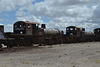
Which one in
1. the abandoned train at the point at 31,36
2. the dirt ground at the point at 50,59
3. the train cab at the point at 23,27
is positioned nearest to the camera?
the dirt ground at the point at 50,59

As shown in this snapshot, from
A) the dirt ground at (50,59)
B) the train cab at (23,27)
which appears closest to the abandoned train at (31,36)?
the train cab at (23,27)

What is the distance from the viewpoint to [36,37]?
86.2 ft

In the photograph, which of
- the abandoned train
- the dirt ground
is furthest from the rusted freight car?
the dirt ground

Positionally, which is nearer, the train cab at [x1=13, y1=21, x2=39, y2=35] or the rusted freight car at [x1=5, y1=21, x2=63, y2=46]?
the rusted freight car at [x1=5, y1=21, x2=63, y2=46]

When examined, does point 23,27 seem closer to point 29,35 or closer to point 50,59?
point 29,35

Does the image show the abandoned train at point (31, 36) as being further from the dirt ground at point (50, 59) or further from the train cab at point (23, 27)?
the dirt ground at point (50, 59)

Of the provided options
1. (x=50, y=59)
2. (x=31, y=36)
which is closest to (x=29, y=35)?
(x=31, y=36)

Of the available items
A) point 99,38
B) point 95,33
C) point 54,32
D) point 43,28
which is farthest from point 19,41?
point 95,33

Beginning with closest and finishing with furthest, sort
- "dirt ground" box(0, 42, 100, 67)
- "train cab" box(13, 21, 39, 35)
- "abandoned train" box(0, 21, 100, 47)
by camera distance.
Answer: "dirt ground" box(0, 42, 100, 67)
"abandoned train" box(0, 21, 100, 47)
"train cab" box(13, 21, 39, 35)

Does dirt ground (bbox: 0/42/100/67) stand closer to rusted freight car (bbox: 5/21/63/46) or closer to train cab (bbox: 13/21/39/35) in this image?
rusted freight car (bbox: 5/21/63/46)

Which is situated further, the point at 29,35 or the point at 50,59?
the point at 29,35

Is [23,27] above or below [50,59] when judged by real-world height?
above

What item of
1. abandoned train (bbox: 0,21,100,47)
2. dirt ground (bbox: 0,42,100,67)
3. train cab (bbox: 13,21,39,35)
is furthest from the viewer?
train cab (bbox: 13,21,39,35)

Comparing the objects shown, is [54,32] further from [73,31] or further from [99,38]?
[99,38]
